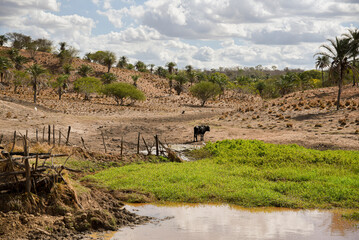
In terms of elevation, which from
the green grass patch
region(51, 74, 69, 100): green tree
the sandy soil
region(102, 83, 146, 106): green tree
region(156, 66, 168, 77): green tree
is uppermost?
region(156, 66, 168, 77): green tree

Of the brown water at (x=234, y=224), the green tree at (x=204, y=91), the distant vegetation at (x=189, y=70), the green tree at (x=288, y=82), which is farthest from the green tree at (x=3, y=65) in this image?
the brown water at (x=234, y=224)

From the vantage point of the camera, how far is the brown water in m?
11.1

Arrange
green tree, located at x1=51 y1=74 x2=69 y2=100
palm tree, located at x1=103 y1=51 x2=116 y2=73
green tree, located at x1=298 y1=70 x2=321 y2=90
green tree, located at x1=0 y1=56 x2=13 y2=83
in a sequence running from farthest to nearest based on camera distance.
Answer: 1. palm tree, located at x1=103 y1=51 x2=116 y2=73
2. green tree, located at x1=298 y1=70 x2=321 y2=90
3. green tree, located at x1=0 y1=56 x2=13 y2=83
4. green tree, located at x1=51 y1=74 x2=69 y2=100

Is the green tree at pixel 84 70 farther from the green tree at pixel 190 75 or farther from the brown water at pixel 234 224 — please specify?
the brown water at pixel 234 224

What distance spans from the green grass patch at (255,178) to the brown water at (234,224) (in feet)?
2.11

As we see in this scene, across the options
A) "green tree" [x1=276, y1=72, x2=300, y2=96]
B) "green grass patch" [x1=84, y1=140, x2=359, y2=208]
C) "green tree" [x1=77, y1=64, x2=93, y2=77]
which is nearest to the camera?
"green grass patch" [x1=84, y1=140, x2=359, y2=208]

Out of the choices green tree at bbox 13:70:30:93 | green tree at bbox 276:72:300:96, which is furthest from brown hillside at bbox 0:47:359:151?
green tree at bbox 13:70:30:93

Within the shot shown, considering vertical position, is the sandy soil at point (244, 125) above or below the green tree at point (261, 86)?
below

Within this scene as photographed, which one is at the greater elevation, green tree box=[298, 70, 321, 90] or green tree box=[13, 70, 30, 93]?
green tree box=[298, 70, 321, 90]

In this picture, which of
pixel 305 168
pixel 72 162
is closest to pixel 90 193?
pixel 72 162

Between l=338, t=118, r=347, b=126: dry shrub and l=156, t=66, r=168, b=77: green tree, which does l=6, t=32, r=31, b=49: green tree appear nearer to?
l=156, t=66, r=168, b=77: green tree

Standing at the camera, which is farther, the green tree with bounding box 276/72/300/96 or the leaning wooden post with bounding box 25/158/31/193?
the green tree with bounding box 276/72/300/96

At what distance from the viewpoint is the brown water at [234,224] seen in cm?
1111

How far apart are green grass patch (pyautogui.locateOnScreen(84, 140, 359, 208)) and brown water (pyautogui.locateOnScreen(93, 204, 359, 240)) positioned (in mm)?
643
